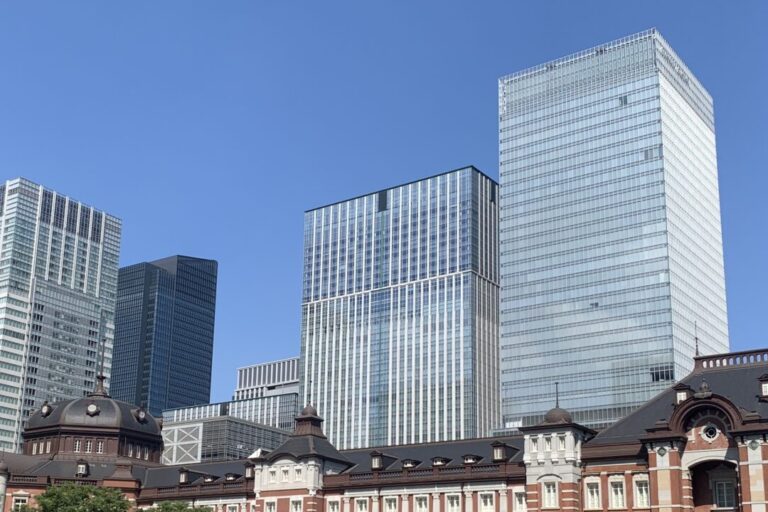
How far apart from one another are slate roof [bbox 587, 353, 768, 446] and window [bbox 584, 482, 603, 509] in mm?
3359

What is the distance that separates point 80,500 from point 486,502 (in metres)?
35.8

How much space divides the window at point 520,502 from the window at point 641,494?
33.9 ft

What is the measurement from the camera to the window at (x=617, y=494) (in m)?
87.7

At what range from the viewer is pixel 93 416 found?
132 meters

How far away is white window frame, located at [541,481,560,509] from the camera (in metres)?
89.8

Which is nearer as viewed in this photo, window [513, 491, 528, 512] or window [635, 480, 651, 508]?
window [635, 480, 651, 508]

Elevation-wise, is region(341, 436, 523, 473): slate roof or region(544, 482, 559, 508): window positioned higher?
region(341, 436, 523, 473): slate roof

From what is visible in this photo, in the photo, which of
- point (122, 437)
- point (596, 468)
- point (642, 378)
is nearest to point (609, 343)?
point (642, 378)

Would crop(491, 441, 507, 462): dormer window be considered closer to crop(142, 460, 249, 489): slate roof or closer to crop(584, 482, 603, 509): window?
crop(584, 482, 603, 509): window

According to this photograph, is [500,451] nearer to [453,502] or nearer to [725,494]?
[453,502]

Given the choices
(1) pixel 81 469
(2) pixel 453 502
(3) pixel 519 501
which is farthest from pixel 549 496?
(1) pixel 81 469

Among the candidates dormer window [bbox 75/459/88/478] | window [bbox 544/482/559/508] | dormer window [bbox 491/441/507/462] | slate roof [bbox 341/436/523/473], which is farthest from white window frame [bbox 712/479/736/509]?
dormer window [bbox 75/459/88/478]

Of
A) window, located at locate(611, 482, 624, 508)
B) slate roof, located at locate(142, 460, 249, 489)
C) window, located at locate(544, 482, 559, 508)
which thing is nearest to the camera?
window, located at locate(611, 482, 624, 508)

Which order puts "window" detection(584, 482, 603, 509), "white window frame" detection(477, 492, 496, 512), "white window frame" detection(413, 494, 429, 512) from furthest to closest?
"white window frame" detection(413, 494, 429, 512)
"white window frame" detection(477, 492, 496, 512)
"window" detection(584, 482, 603, 509)
